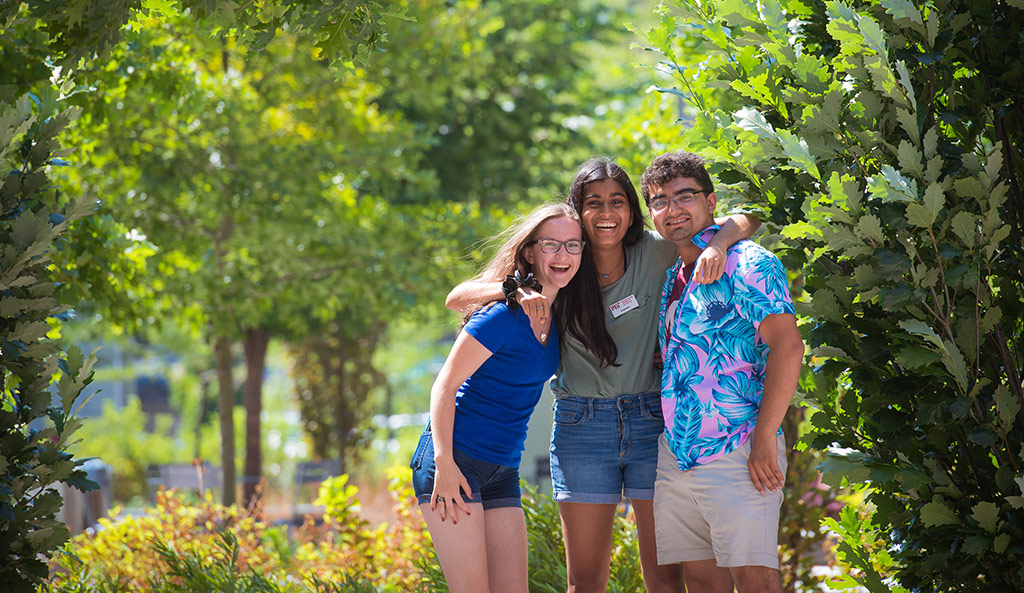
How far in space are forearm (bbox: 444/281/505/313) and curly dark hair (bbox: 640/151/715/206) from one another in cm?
70

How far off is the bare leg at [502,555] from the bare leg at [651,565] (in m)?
0.56

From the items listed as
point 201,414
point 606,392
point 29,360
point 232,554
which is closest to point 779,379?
point 606,392

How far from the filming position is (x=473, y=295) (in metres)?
3.38

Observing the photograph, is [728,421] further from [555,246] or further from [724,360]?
[555,246]

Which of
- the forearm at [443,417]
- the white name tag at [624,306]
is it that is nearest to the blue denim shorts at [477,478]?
the forearm at [443,417]

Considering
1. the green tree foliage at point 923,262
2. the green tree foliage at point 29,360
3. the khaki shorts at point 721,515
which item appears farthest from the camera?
the khaki shorts at point 721,515

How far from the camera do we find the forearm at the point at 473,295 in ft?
10.8

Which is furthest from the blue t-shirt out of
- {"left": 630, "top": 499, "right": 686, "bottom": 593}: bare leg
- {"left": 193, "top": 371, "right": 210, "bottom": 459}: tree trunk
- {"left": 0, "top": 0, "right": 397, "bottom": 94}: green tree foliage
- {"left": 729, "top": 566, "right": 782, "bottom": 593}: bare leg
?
{"left": 193, "top": 371, "right": 210, "bottom": 459}: tree trunk

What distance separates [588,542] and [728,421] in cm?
84

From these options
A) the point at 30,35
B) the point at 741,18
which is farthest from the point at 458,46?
the point at 741,18

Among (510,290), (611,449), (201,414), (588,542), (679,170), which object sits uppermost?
(679,170)

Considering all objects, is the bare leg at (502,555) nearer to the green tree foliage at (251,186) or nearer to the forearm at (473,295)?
the forearm at (473,295)

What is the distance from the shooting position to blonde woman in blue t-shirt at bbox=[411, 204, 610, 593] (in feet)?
10.3

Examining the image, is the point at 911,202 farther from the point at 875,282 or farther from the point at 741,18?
the point at 741,18
